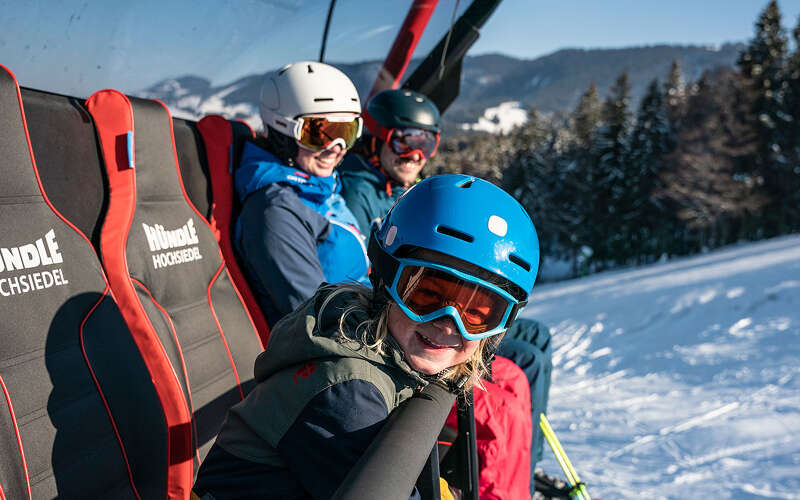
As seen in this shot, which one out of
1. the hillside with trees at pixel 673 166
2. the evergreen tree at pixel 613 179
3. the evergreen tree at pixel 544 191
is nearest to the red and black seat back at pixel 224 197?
the hillside with trees at pixel 673 166

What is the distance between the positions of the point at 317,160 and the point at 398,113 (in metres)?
1.00

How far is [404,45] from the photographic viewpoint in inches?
175

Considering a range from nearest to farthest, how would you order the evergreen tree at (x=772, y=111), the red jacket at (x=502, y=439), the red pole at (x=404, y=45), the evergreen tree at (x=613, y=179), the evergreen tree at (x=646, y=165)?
the red jacket at (x=502, y=439) < the red pole at (x=404, y=45) < the evergreen tree at (x=772, y=111) < the evergreen tree at (x=646, y=165) < the evergreen tree at (x=613, y=179)

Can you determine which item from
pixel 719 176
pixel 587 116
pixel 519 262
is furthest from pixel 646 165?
pixel 519 262

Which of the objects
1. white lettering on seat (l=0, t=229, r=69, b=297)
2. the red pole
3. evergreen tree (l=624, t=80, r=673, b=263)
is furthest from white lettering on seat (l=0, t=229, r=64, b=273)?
evergreen tree (l=624, t=80, r=673, b=263)

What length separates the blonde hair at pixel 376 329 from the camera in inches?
56.7

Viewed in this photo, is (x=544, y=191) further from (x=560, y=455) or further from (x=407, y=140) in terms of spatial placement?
(x=560, y=455)

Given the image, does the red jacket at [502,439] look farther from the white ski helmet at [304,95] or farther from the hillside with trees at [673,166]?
the hillside with trees at [673,166]

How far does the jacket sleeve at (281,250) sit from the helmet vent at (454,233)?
1.12 meters

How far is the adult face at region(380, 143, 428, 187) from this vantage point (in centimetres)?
373

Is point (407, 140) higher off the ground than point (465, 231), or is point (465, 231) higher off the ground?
point (407, 140)

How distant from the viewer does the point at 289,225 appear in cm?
247

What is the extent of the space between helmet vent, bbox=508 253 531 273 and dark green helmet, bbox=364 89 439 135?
7.62 ft

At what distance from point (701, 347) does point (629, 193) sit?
33.9 m
